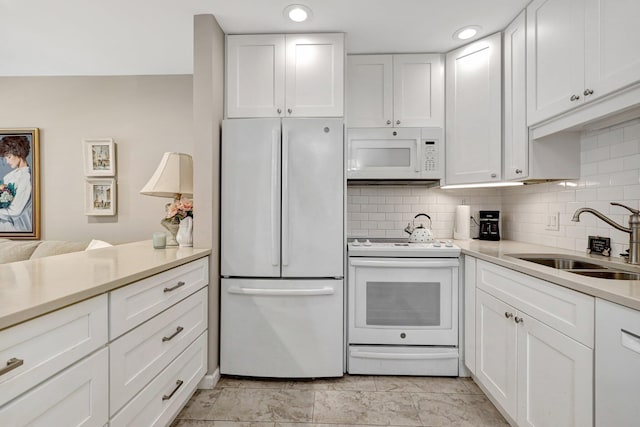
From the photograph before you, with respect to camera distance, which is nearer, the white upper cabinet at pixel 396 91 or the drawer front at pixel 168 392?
the drawer front at pixel 168 392

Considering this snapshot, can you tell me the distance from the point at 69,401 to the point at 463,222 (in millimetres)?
2622

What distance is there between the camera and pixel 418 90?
2.46m

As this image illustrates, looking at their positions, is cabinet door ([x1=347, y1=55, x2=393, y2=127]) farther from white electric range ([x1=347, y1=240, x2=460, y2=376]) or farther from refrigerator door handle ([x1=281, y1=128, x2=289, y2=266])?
white electric range ([x1=347, y1=240, x2=460, y2=376])

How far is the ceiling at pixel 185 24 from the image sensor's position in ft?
6.29

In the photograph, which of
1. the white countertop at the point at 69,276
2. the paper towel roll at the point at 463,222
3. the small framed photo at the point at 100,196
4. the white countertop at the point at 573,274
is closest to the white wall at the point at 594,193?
the white countertop at the point at 573,274

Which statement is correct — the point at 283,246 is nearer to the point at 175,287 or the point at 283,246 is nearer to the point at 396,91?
the point at 175,287

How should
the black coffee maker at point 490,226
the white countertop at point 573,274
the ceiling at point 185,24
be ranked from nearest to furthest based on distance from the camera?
the white countertop at point 573,274 → the ceiling at point 185,24 → the black coffee maker at point 490,226

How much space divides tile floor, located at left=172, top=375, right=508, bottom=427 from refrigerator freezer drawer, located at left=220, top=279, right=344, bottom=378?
11 centimetres

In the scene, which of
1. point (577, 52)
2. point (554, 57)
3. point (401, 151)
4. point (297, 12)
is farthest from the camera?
point (401, 151)

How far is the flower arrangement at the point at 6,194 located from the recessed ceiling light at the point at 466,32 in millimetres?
4103

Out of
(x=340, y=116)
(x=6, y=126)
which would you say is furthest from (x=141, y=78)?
(x=340, y=116)

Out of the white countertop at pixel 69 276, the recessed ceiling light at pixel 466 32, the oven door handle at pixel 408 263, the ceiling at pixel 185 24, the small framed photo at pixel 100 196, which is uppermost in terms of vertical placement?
the ceiling at pixel 185 24

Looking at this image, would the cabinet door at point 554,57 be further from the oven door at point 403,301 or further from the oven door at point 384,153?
the oven door at point 403,301

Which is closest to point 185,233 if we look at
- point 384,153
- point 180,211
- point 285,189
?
point 180,211
